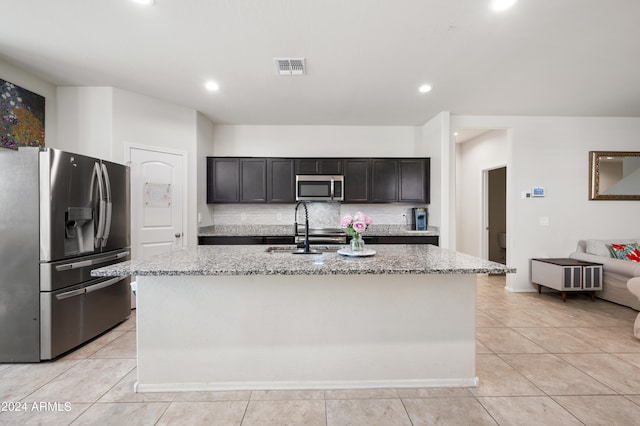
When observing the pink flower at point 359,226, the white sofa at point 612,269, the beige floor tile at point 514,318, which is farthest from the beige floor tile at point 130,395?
the white sofa at point 612,269

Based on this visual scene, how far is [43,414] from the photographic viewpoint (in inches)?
70.1

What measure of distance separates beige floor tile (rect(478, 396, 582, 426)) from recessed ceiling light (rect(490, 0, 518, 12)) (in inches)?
105

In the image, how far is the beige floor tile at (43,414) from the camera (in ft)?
5.62

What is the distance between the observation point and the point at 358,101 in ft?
12.5

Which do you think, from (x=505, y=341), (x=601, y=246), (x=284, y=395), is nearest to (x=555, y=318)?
(x=505, y=341)

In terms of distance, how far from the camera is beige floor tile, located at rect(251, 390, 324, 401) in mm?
A: 1917

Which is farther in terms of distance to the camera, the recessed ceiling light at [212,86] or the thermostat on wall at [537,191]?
the thermostat on wall at [537,191]

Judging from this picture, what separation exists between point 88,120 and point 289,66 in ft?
8.38

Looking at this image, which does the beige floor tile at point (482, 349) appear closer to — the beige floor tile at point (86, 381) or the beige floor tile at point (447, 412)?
the beige floor tile at point (447, 412)

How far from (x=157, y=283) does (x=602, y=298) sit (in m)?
5.45

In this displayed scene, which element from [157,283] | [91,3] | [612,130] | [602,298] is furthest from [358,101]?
[602,298]

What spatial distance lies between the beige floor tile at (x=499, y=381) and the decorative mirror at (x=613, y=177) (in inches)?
147

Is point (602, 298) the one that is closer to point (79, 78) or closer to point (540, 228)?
point (540, 228)

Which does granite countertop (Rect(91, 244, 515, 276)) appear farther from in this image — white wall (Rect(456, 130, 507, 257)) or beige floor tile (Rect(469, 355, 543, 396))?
white wall (Rect(456, 130, 507, 257))
